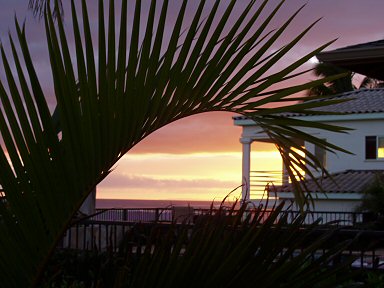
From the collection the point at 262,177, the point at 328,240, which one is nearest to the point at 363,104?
the point at 262,177

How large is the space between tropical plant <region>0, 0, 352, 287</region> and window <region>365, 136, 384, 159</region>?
29834 mm

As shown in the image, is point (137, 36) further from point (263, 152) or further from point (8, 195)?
point (263, 152)

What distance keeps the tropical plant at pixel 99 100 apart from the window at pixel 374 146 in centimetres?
2983

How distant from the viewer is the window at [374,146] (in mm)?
31484

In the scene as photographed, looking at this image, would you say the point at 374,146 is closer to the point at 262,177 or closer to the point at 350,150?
the point at 350,150

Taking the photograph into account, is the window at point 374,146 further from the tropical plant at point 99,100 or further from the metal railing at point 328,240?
the tropical plant at point 99,100

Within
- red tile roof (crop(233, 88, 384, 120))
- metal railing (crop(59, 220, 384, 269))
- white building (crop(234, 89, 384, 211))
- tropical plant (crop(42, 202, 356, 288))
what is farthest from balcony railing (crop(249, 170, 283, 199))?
tropical plant (crop(42, 202, 356, 288))

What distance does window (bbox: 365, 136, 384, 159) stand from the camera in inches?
1240

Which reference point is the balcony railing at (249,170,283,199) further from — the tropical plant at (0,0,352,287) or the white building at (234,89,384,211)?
the tropical plant at (0,0,352,287)

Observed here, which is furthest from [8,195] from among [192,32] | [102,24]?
[192,32]

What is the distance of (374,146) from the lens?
31.7m

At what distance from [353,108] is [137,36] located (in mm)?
30777

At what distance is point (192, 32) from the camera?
247cm

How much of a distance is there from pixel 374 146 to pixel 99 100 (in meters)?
30.3
